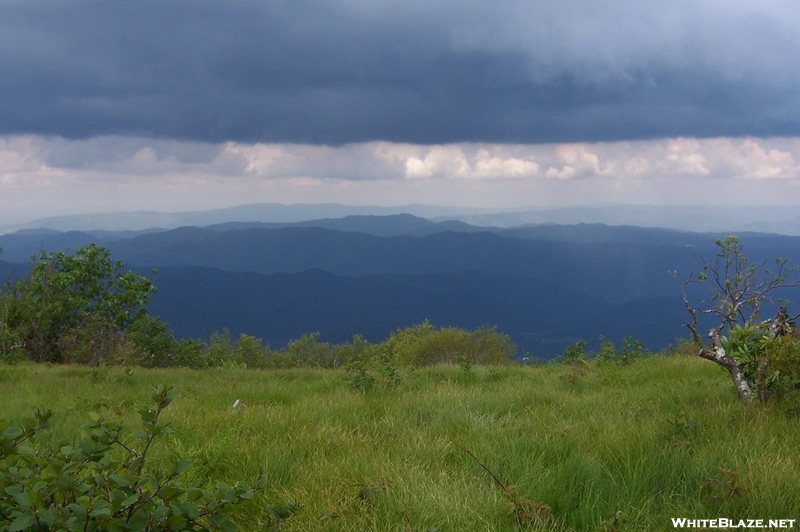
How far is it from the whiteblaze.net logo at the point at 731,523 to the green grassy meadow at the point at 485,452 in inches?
2.9

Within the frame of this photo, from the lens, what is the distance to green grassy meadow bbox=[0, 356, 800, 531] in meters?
3.87

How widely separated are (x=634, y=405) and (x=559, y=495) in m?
2.91

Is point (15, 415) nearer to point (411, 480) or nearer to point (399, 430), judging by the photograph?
point (399, 430)

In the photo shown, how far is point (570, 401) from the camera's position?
7.10 meters

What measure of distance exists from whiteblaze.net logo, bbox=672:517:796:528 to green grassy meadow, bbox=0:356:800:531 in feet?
0.24

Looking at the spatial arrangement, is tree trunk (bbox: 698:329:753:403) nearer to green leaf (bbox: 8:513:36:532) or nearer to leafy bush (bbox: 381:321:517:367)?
green leaf (bbox: 8:513:36:532)

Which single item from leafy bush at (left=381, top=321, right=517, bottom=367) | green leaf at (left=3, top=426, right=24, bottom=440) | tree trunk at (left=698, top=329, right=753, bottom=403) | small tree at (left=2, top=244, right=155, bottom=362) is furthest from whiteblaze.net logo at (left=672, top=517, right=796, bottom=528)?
leafy bush at (left=381, top=321, right=517, bottom=367)

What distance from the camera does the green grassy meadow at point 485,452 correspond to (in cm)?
387

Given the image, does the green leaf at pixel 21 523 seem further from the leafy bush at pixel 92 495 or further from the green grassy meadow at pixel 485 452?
the green grassy meadow at pixel 485 452

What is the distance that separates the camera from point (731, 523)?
3641 millimetres

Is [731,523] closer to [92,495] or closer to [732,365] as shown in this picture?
[732,365]

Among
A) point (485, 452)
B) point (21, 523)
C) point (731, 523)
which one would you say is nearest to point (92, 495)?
point (21, 523)

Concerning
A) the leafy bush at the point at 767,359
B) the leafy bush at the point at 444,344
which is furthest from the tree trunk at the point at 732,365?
the leafy bush at the point at 444,344

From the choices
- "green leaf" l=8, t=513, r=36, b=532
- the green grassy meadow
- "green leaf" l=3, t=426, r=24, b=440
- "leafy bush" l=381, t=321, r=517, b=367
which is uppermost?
"green leaf" l=3, t=426, r=24, b=440
